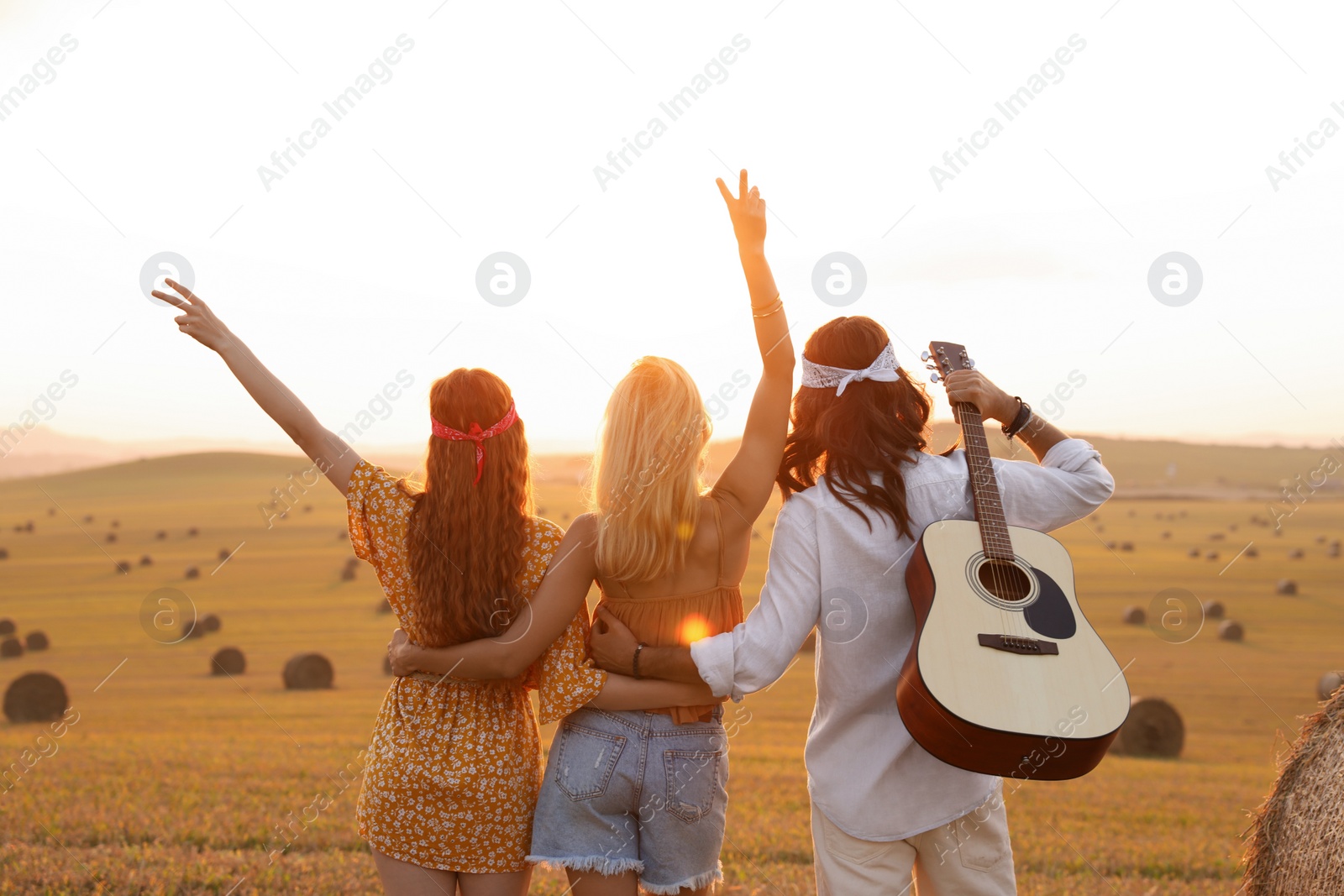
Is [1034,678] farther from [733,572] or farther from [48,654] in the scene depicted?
[48,654]

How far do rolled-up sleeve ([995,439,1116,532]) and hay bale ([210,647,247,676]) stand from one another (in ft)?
63.3

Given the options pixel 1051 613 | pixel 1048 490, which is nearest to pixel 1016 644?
pixel 1051 613

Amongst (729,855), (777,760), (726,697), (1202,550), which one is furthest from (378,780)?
(1202,550)

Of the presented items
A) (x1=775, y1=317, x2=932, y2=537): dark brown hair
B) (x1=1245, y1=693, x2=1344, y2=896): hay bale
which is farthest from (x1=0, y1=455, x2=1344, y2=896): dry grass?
(x1=775, y1=317, x2=932, y2=537): dark brown hair

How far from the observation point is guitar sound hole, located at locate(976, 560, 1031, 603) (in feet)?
8.70

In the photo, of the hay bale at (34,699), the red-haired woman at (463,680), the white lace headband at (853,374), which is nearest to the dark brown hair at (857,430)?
the white lace headband at (853,374)

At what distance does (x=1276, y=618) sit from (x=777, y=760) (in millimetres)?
21783

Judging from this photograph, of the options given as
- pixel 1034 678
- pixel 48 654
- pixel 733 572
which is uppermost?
pixel 1034 678

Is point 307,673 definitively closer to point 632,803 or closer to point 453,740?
point 453,740

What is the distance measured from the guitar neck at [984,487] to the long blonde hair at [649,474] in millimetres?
854

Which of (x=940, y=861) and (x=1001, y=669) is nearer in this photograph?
(x=1001, y=669)

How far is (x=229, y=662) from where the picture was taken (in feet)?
63.6

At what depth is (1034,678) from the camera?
242 centimetres

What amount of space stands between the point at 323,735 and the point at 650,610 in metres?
11.7
